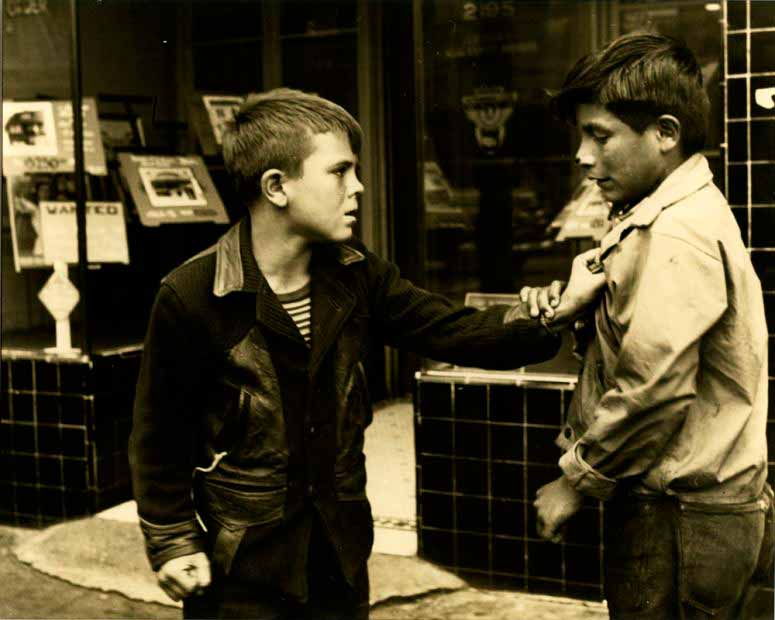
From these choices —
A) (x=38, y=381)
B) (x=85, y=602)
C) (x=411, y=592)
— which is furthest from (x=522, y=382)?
(x=38, y=381)

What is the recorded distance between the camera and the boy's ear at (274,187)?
10.2 ft

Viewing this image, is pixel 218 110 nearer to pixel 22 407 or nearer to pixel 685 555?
pixel 22 407

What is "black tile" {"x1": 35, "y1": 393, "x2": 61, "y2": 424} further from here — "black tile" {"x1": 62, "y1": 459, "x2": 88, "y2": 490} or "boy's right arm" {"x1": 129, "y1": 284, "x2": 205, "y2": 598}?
"boy's right arm" {"x1": 129, "y1": 284, "x2": 205, "y2": 598}

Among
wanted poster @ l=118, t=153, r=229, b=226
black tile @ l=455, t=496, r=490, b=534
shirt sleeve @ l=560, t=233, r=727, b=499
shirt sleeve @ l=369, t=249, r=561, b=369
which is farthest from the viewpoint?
wanted poster @ l=118, t=153, r=229, b=226

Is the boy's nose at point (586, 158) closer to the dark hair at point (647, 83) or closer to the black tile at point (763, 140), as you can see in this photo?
the dark hair at point (647, 83)

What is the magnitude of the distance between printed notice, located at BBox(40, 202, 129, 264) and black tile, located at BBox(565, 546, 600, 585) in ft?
9.73

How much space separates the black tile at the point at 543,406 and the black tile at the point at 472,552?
62 cm

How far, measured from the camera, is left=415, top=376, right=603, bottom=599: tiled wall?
16.4ft

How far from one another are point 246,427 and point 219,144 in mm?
4292

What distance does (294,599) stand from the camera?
3.02 metres

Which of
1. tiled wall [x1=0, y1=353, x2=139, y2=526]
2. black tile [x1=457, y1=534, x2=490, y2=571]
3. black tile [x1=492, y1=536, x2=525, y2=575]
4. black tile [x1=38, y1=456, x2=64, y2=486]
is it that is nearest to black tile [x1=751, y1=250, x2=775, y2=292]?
black tile [x1=492, y1=536, x2=525, y2=575]

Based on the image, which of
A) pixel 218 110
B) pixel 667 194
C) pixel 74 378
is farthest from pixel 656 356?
pixel 218 110

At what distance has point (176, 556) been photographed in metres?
3.07

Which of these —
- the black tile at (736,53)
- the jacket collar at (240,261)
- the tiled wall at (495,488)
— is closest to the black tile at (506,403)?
the tiled wall at (495,488)
